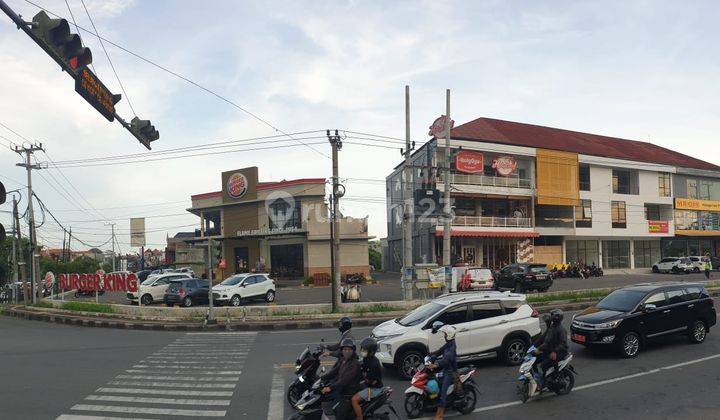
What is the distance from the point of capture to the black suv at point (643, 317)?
11.7 m

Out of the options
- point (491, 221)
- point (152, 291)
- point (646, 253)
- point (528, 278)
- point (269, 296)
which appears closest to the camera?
point (269, 296)

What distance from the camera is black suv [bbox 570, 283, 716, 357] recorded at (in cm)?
1167

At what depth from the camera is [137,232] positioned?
174 ft

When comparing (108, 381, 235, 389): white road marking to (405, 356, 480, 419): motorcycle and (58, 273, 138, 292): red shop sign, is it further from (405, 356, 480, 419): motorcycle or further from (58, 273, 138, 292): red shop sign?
(58, 273, 138, 292): red shop sign

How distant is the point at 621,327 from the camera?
1163cm

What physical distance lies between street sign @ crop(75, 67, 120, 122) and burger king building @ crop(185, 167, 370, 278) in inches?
1328

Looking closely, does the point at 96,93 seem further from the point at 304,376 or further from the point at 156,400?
the point at 304,376

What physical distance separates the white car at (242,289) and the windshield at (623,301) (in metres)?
17.4

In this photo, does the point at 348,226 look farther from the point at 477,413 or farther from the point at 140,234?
the point at 477,413

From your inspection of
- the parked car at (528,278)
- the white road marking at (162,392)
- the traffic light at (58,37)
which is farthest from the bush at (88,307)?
the parked car at (528,278)

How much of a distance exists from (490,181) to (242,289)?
2475 centimetres

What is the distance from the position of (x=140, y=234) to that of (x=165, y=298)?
98.9 ft

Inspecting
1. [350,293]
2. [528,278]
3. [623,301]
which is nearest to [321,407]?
[623,301]

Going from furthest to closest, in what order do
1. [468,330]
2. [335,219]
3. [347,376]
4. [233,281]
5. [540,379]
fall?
[233,281] < [335,219] < [468,330] < [540,379] < [347,376]
